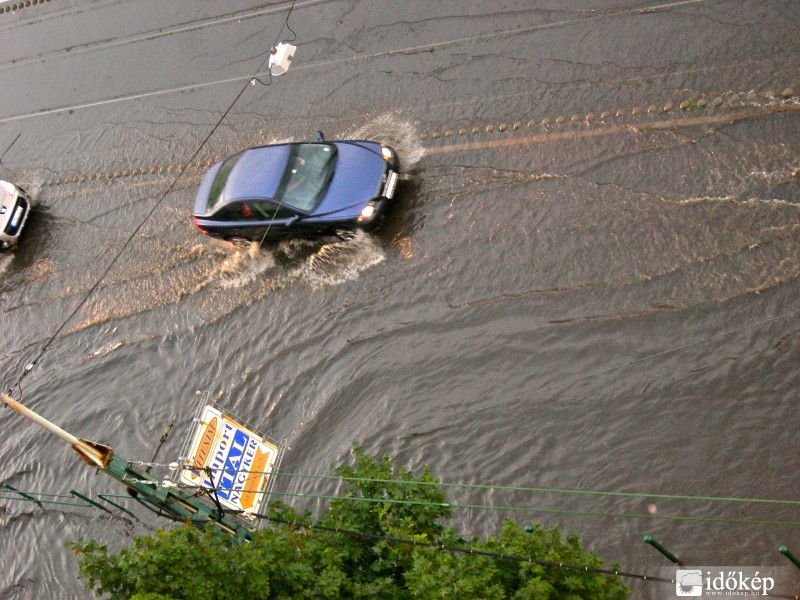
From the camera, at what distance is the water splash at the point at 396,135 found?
44.7 ft

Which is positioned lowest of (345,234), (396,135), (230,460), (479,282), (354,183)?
(230,460)

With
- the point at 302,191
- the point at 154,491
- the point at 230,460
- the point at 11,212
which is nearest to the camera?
the point at 154,491

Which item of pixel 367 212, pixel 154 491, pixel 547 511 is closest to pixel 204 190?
pixel 367 212

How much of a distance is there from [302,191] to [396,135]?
2138 millimetres

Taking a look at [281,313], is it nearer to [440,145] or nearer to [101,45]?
[440,145]

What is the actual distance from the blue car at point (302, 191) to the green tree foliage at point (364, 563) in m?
5.37

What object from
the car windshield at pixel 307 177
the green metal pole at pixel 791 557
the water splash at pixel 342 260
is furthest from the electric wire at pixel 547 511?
the car windshield at pixel 307 177

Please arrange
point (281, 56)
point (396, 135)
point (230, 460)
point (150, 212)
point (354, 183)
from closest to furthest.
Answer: point (230, 460), point (354, 183), point (396, 135), point (281, 56), point (150, 212)

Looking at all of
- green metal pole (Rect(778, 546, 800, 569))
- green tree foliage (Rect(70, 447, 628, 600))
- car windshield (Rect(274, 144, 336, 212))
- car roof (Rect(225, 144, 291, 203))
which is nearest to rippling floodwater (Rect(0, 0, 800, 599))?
green metal pole (Rect(778, 546, 800, 569))

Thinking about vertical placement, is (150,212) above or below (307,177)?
above

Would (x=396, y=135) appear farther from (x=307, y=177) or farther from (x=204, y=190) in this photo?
(x=204, y=190)

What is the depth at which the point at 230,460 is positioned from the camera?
32.5 feet

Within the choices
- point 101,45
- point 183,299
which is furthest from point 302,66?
point 101,45

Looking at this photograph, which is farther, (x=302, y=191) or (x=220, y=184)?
(x=220, y=184)
